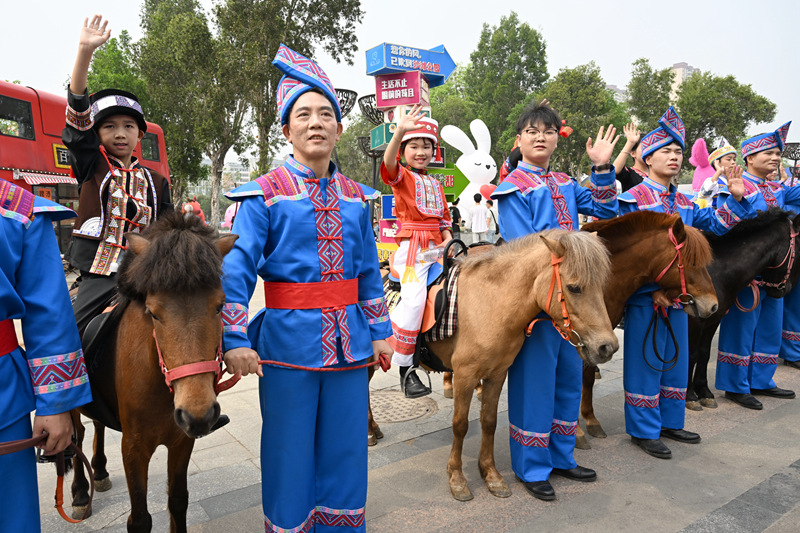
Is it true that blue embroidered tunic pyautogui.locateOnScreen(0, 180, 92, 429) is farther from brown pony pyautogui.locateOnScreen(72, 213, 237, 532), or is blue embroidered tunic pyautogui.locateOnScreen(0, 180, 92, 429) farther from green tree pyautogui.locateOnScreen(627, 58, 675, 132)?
green tree pyautogui.locateOnScreen(627, 58, 675, 132)

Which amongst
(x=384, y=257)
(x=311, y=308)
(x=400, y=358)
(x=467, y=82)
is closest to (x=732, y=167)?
(x=400, y=358)

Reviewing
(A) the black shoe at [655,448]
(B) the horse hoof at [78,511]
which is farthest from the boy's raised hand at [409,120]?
(A) the black shoe at [655,448]

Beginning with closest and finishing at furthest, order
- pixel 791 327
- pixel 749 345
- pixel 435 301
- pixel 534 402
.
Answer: pixel 534 402
pixel 435 301
pixel 749 345
pixel 791 327

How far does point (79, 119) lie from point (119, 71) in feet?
97.7

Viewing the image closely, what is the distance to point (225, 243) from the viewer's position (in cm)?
200

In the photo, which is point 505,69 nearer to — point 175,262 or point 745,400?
point 745,400

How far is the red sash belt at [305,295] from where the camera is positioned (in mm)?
2168

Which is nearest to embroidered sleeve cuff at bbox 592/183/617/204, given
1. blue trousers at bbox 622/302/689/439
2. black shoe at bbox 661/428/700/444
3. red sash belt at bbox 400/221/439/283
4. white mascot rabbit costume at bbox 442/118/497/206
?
blue trousers at bbox 622/302/689/439

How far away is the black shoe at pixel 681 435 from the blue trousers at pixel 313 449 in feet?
10.3

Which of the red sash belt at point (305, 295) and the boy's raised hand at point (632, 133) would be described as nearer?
the red sash belt at point (305, 295)

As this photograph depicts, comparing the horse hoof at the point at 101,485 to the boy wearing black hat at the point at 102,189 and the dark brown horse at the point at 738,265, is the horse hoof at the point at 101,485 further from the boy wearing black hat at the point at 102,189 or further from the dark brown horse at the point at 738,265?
the dark brown horse at the point at 738,265

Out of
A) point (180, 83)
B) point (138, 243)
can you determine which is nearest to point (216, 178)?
point (180, 83)

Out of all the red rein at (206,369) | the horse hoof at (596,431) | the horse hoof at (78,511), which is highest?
the red rein at (206,369)

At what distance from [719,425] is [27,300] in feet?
17.2
